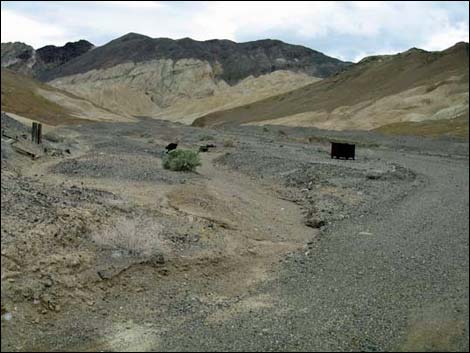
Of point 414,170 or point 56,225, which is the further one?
point 414,170

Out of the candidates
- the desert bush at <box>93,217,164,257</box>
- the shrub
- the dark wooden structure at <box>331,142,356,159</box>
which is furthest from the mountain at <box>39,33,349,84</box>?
the desert bush at <box>93,217,164,257</box>

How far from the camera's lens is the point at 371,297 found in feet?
28.3

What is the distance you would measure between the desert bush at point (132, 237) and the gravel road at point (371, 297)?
232 centimetres

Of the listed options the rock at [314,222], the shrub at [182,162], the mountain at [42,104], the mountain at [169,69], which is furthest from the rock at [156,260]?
the mountain at [169,69]

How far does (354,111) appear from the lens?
77812 mm

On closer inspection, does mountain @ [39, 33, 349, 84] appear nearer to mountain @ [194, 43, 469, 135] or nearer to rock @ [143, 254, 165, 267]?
mountain @ [194, 43, 469, 135]

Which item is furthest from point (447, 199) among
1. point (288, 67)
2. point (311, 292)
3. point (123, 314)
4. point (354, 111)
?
point (288, 67)

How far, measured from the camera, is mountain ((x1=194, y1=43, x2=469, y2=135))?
225 feet

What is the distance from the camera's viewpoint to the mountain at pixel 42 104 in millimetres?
72750

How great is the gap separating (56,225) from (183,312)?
304 centimetres

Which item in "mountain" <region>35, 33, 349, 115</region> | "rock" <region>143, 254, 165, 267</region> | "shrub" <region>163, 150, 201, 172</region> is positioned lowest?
"rock" <region>143, 254, 165, 267</region>

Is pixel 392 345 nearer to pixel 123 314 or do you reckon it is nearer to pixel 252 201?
pixel 123 314

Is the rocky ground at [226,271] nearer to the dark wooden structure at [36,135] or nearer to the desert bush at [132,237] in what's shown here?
the desert bush at [132,237]

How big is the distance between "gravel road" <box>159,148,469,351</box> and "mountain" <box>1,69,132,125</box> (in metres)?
61.0
